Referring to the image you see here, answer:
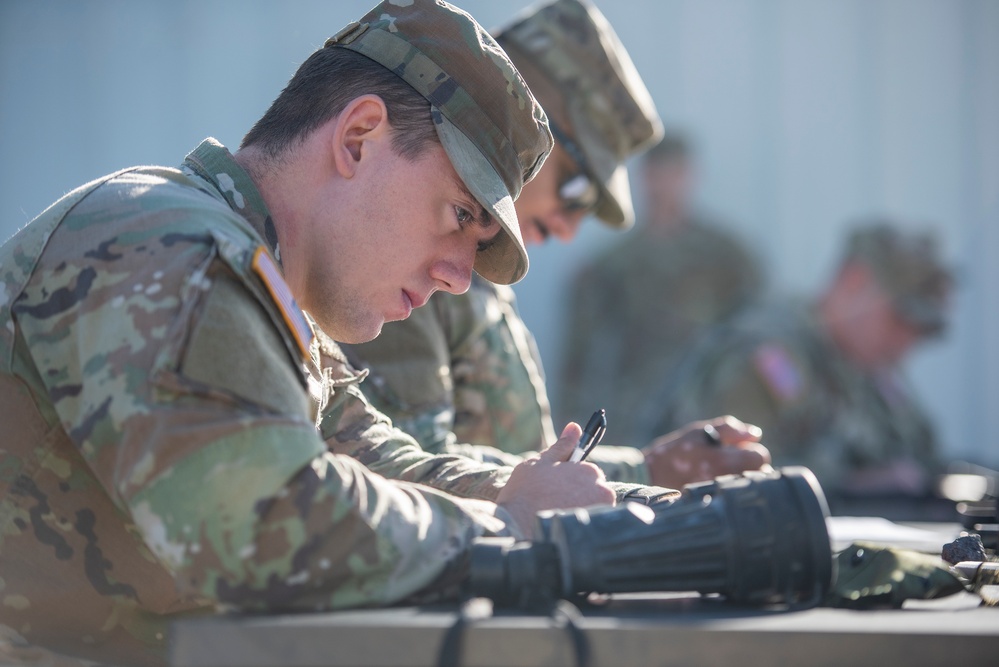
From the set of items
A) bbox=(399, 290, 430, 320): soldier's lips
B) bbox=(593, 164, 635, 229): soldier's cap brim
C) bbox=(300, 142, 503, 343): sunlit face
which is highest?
bbox=(300, 142, 503, 343): sunlit face

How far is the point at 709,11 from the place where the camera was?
711 centimetres

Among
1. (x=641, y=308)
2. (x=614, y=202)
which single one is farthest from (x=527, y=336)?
(x=641, y=308)

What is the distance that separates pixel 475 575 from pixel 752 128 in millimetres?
6271

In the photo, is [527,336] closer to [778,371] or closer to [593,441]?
[593,441]

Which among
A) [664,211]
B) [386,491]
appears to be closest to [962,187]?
[664,211]

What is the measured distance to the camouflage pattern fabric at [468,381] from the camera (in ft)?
8.62

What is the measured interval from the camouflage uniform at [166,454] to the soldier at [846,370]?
3332 millimetres

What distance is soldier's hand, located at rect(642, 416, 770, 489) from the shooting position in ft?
8.20

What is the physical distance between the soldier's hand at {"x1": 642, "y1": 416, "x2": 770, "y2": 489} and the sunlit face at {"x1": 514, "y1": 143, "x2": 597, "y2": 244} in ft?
2.85

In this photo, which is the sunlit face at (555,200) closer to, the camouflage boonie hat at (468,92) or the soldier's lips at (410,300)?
the camouflage boonie hat at (468,92)

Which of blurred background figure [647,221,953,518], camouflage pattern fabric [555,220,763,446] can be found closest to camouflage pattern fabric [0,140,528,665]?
blurred background figure [647,221,953,518]

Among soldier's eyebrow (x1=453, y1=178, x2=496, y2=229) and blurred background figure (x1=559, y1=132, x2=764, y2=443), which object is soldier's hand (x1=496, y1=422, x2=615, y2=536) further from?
blurred background figure (x1=559, y1=132, x2=764, y2=443)

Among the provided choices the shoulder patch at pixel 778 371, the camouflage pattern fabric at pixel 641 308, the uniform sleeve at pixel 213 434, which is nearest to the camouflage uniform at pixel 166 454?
the uniform sleeve at pixel 213 434

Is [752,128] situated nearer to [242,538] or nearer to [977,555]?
[977,555]
